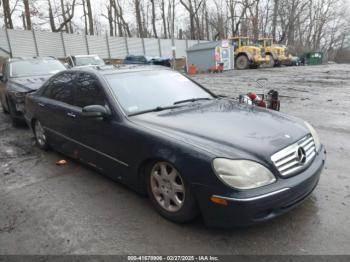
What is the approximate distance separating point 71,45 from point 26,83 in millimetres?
22676

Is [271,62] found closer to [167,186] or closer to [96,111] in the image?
[96,111]

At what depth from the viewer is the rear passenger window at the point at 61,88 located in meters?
4.42

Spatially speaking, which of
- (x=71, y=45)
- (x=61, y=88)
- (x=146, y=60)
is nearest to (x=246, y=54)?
(x=146, y=60)

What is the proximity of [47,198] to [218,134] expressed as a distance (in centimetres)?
224

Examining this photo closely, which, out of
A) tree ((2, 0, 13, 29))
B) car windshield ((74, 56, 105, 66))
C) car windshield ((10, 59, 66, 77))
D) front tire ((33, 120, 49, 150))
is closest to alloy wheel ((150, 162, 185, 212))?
front tire ((33, 120, 49, 150))

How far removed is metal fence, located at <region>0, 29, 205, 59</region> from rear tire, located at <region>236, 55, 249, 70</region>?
12755mm

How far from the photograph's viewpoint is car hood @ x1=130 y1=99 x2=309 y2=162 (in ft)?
8.78

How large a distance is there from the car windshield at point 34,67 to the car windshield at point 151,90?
499 centimetres

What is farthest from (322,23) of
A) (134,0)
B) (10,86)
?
(10,86)

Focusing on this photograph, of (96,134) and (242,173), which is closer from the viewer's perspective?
(242,173)

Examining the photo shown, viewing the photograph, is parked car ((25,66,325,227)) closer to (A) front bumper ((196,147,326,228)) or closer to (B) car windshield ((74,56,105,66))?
(A) front bumper ((196,147,326,228))

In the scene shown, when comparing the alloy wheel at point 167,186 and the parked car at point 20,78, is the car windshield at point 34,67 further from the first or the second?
the alloy wheel at point 167,186

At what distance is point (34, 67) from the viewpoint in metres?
8.20

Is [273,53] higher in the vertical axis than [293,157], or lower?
lower
